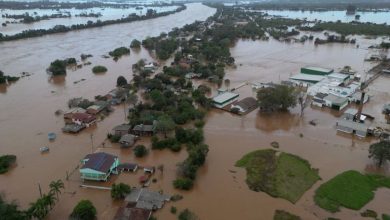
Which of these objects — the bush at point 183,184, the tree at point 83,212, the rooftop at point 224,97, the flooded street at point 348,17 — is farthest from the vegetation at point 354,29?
the tree at point 83,212

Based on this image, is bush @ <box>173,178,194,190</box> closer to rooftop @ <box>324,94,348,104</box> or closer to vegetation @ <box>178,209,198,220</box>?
vegetation @ <box>178,209,198,220</box>

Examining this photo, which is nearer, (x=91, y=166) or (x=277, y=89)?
(x=91, y=166)

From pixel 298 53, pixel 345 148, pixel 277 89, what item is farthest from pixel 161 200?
pixel 298 53

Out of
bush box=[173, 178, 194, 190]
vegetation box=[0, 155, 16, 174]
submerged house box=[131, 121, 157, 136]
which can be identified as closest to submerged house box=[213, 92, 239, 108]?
submerged house box=[131, 121, 157, 136]

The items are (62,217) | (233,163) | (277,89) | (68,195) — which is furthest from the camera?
(277,89)

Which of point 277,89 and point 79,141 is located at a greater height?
point 277,89

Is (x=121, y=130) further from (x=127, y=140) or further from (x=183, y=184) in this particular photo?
(x=183, y=184)

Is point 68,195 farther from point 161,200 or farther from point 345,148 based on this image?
point 345,148

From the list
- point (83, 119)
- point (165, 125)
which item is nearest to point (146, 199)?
point (165, 125)
